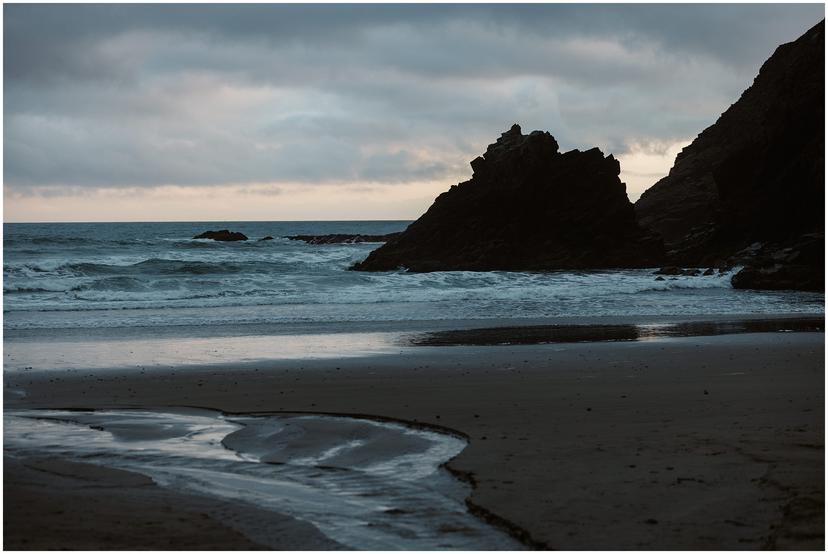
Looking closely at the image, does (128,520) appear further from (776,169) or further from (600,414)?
(776,169)

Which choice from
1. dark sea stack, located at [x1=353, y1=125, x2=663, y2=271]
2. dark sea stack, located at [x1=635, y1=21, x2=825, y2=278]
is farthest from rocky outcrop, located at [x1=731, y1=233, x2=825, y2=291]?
dark sea stack, located at [x1=353, y1=125, x2=663, y2=271]

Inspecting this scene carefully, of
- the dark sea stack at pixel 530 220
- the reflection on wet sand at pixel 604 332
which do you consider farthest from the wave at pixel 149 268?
the reflection on wet sand at pixel 604 332

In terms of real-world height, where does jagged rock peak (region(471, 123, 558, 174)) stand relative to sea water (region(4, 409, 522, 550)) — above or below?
above

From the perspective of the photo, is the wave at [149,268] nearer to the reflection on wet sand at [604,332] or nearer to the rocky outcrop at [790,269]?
the rocky outcrop at [790,269]

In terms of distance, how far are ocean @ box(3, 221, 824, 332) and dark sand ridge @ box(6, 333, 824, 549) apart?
684cm

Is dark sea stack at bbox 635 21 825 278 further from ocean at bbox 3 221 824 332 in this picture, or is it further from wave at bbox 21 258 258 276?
wave at bbox 21 258 258 276

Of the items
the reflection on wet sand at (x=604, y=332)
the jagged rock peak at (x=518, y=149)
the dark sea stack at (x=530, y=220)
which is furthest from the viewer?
the jagged rock peak at (x=518, y=149)

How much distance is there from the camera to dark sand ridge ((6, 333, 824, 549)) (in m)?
5.02

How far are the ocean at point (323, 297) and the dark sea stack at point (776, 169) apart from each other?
4295 mm

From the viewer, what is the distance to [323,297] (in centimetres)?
2734

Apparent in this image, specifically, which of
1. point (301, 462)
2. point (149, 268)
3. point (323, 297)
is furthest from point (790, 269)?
point (149, 268)

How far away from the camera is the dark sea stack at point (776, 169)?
35.8m

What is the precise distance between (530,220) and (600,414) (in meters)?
39.2

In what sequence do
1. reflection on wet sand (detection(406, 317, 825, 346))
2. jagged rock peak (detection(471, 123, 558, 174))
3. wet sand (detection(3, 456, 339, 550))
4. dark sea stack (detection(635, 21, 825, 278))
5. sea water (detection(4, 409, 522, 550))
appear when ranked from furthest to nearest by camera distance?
1. jagged rock peak (detection(471, 123, 558, 174))
2. dark sea stack (detection(635, 21, 825, 278))
3. reflection on wet sand (detection(406, 317, 825, 346))
4. sea water (detection(4, 409, 522, 550))
5. wet sand (detection(3, 456, 339, 550))
